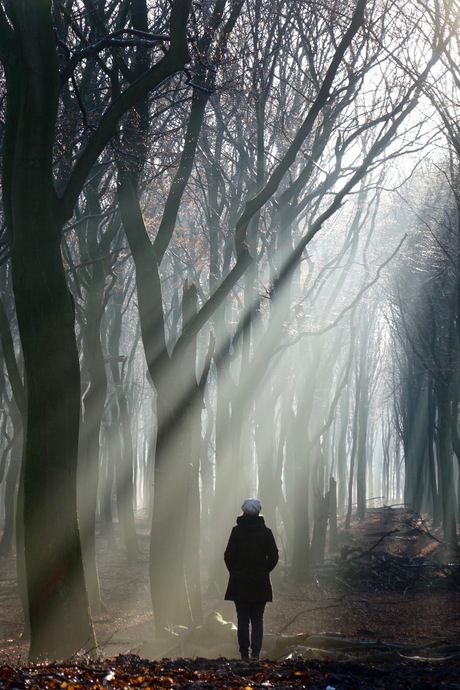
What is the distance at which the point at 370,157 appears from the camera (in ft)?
41.9

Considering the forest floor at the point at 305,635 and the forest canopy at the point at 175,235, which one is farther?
the forest canopy at the point at 175,235

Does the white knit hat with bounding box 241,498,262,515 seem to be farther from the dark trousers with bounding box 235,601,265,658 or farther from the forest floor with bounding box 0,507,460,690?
the forest floor with bounding box 0,507,460,690

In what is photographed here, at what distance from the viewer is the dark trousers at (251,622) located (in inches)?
364

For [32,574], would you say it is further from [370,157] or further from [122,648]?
[370,157]

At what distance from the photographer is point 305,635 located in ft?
29.9

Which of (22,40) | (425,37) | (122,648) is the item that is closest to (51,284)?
(22,40)

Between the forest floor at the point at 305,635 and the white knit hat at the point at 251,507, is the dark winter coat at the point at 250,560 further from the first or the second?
the forest floor at the point at 305,635

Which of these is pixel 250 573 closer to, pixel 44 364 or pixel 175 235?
pixel 44 364

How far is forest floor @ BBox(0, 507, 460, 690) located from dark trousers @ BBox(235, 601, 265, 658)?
28 centimetres

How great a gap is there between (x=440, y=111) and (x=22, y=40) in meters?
6.92

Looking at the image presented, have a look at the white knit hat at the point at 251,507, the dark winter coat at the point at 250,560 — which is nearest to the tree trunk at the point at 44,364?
the dark winter coat at the point at 250,560

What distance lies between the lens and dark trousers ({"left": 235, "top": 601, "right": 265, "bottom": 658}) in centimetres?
926

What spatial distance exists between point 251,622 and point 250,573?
1.73 ft

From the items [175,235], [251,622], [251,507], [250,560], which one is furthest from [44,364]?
[175,235]
